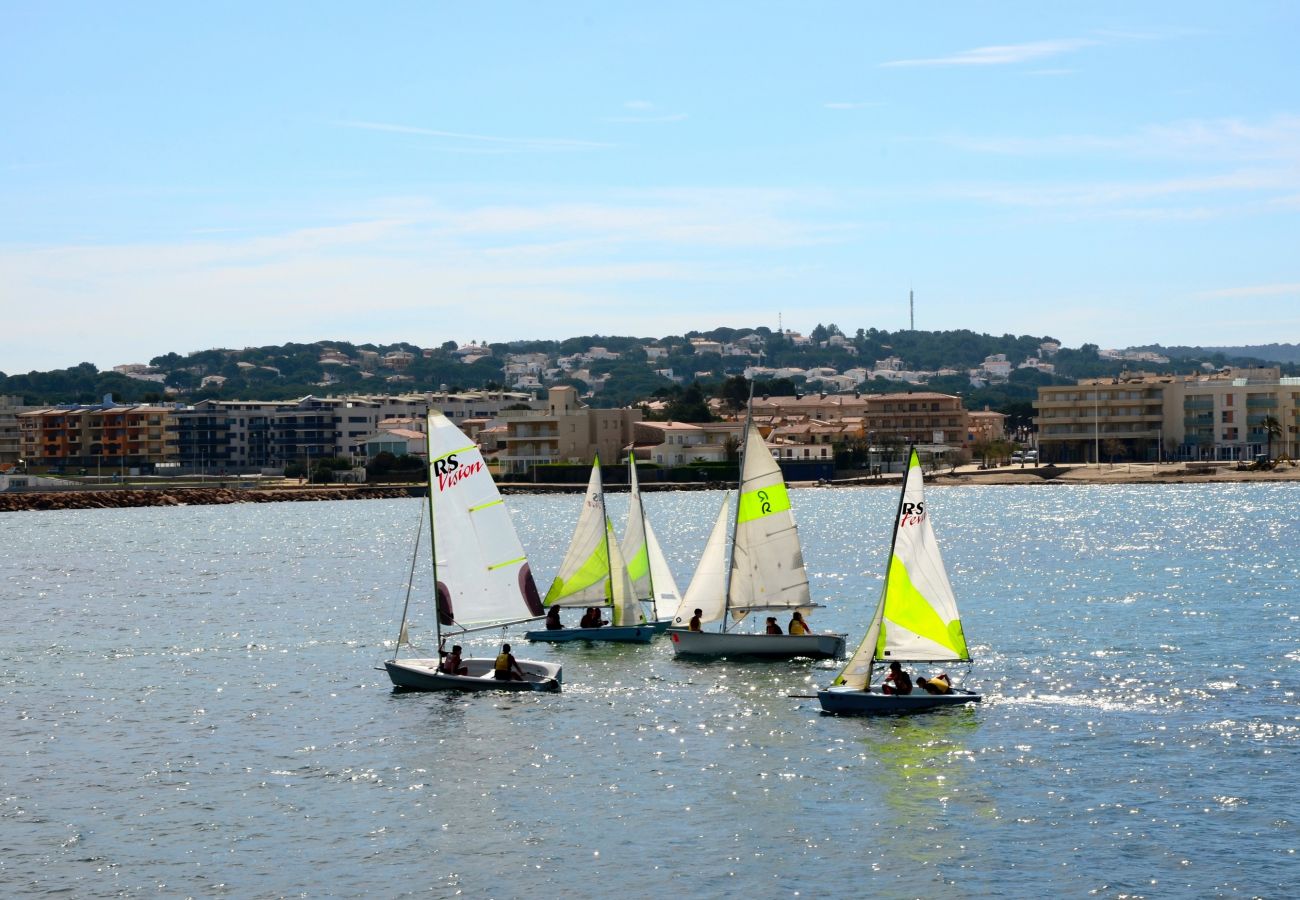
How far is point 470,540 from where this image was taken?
46531 millimetres

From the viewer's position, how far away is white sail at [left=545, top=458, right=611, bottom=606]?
186 ft

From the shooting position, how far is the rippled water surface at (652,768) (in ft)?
93.6

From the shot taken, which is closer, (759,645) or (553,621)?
(759,645)

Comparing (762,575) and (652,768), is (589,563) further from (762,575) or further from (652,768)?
(652,768)

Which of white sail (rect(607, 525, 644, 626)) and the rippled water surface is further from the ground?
white sail (rect(607, 525, 644, 626))

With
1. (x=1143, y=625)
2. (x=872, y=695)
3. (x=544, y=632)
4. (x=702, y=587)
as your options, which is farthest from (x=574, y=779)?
(x=1143, y=625)

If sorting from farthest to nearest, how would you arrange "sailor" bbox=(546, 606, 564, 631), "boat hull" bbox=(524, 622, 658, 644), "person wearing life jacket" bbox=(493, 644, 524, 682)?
1. "sailor" bbox=(546, 606, 564, 631)
2. "boat hull" bbox=(524, 622, 658, 644)
3. "person wearing life jacket" bbox=(493, 644, 524, 682)

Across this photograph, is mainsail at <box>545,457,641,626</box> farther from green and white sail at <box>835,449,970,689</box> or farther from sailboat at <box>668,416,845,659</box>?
green and white sail at <box>835,449,970,689</box>

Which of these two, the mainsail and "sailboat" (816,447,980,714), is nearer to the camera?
"sailboat" (816,447,980,714)

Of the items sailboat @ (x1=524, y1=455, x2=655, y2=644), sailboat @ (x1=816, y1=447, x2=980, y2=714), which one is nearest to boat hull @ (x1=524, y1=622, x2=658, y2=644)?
sailboat @ (x1=524, y1=455, x2=655, y2=644)

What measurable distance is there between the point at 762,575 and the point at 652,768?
1549cm

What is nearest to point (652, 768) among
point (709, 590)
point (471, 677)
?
point (471, 677)

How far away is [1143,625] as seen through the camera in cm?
5962

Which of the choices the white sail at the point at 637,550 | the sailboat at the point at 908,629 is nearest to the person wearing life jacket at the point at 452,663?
the sailboat at the point at 908,629
